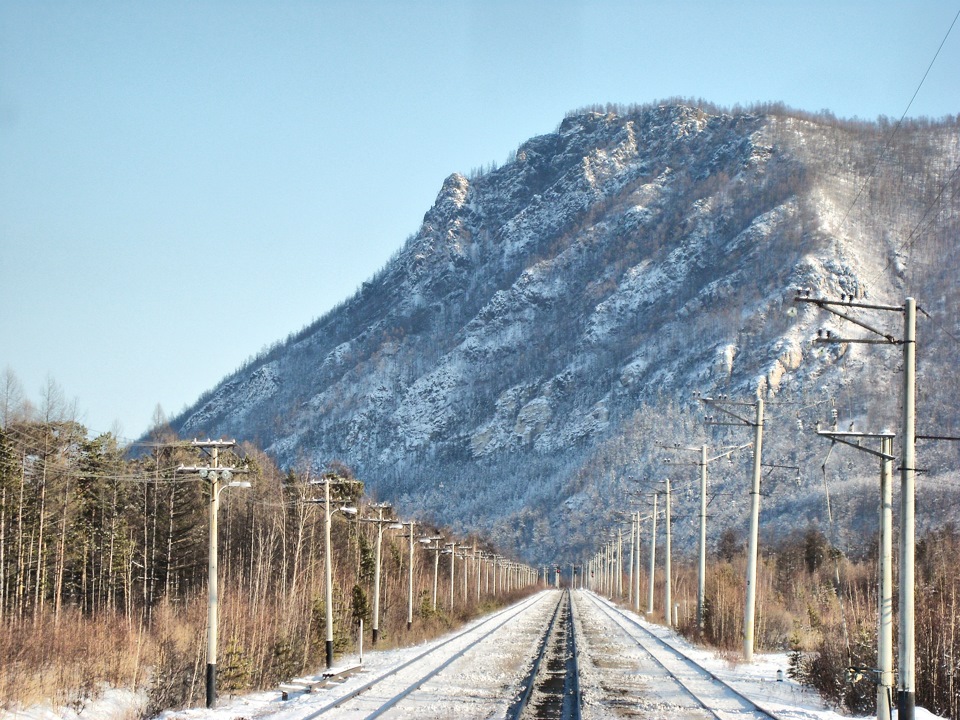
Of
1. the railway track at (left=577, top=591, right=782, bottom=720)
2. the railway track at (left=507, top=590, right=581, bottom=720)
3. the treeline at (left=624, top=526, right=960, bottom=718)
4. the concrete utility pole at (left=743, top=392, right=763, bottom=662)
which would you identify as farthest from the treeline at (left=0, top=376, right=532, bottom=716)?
the treeline at (left=624, top=526, right=960, bottom=718)

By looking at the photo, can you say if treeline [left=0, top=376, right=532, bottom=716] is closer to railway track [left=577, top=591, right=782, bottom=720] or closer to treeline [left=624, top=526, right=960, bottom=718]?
railway track [left=577, top=591, right=782, bottom=720]

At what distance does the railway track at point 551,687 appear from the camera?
19.3 metres

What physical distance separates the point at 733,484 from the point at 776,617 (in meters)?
109

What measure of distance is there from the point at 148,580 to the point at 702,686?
49.9m

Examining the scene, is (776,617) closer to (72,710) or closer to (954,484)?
(72,710)

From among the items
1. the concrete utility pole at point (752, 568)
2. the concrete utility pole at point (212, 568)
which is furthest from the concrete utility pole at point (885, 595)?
the concrete utility pole at point (212, 568)

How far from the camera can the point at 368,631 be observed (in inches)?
1905

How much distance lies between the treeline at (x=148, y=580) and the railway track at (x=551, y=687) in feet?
23.4

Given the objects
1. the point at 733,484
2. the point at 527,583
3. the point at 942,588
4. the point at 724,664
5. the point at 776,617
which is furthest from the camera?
the point at 527,583

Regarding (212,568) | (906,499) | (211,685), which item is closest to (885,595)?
(906,499)

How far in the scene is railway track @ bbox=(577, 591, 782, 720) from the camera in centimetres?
2022

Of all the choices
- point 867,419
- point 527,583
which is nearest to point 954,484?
point 867,419

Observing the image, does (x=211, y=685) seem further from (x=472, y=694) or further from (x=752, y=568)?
(x=752, y=568)

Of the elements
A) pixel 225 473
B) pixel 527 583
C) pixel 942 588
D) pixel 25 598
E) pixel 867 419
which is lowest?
pixel 527 583
